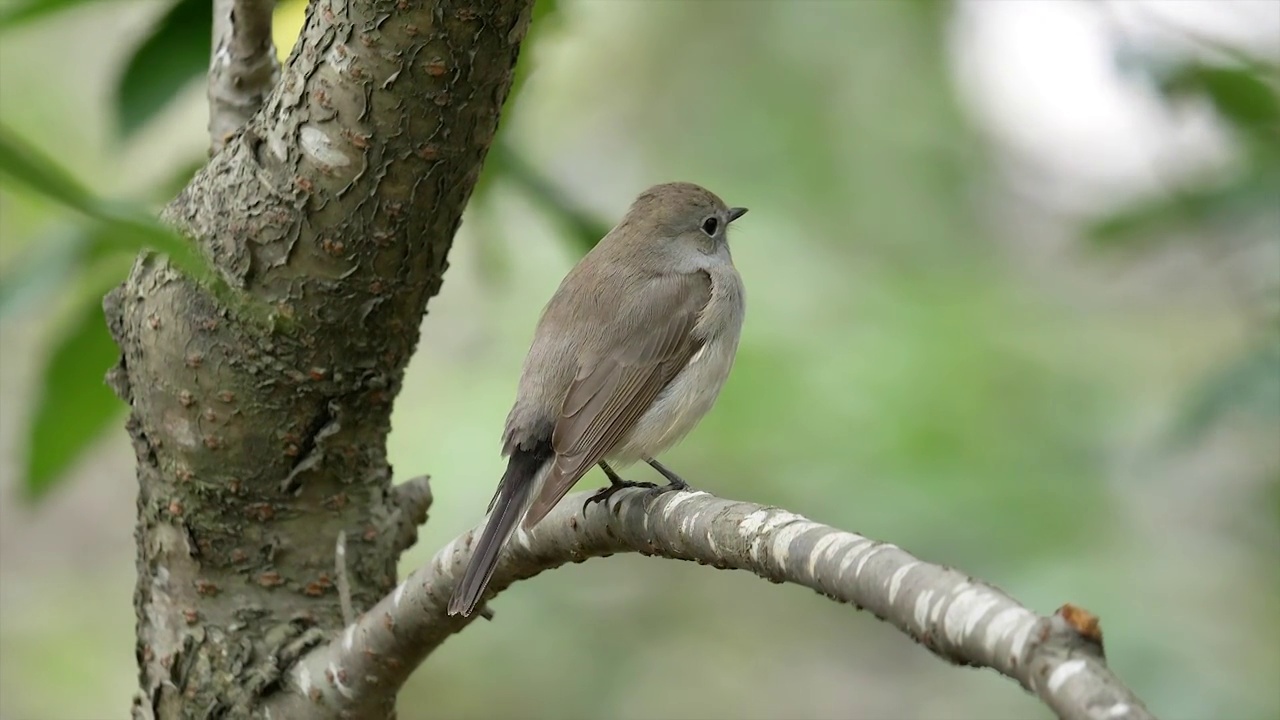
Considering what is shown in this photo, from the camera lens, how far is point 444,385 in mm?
6277

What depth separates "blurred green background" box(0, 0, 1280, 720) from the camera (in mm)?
3213

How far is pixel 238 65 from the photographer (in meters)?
3.24

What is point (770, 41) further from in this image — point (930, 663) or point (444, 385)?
point (930, 663)

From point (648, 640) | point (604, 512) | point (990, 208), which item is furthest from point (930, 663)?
point (604, 512)

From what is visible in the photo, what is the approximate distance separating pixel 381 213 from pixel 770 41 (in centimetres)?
577

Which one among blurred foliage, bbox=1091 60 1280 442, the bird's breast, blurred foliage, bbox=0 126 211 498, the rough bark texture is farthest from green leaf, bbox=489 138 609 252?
blurred foliage, bbox=1091 60 1280 442

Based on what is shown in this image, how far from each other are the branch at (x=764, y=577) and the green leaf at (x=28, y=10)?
1319 mm

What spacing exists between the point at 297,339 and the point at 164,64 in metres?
0.80

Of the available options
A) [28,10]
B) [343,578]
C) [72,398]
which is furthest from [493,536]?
[28,10]

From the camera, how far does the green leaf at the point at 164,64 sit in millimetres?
2963

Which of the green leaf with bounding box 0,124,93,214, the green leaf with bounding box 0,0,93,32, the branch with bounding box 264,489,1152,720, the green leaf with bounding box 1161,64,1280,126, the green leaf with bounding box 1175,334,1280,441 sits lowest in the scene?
the green leaf with bounding box 0,124,93,214

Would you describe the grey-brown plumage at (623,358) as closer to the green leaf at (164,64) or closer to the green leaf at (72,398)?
the green leaf at (72,398)

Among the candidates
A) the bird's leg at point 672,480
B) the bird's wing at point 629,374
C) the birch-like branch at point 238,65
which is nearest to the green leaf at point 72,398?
the birch-like branch at point 238,65

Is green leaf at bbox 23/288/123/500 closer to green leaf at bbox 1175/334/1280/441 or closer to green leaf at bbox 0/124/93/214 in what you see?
green leaf at bbox 0/124/93/214
